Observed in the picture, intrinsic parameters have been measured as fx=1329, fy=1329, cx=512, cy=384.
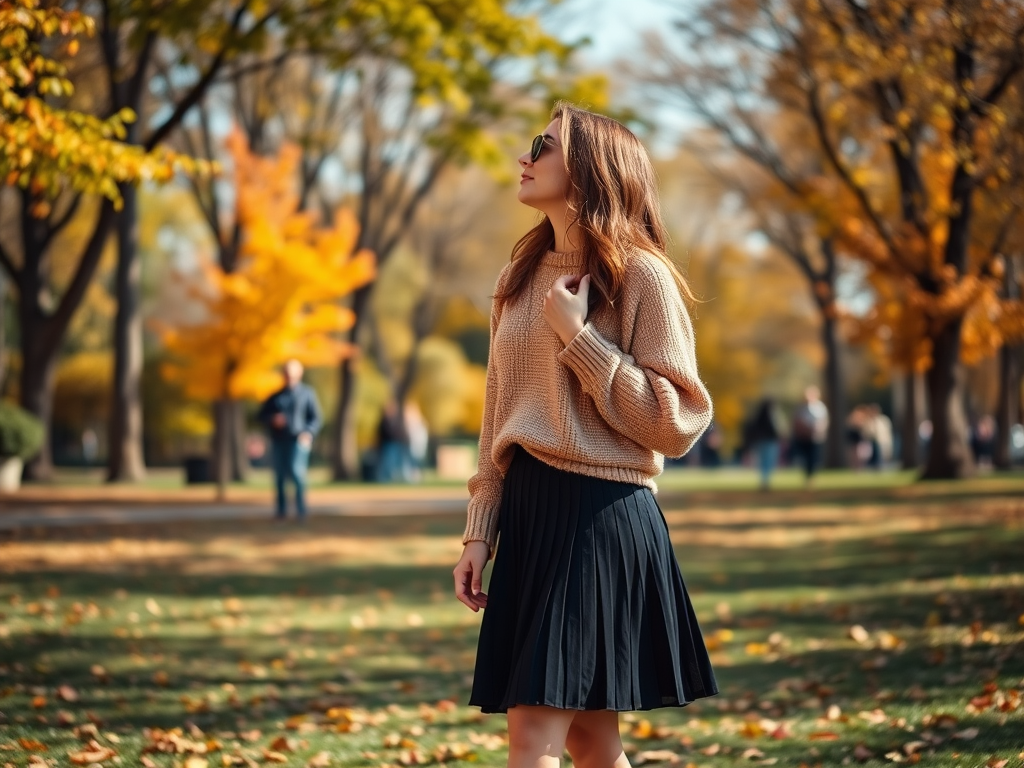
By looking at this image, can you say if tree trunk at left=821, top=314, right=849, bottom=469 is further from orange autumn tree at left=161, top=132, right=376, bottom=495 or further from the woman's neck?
the woman's neck

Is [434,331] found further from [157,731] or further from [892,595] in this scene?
[157,731]

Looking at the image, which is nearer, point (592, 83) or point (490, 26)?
point (490, 26)

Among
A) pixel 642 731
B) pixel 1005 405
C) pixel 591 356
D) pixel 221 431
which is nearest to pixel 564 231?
pixel 591 356

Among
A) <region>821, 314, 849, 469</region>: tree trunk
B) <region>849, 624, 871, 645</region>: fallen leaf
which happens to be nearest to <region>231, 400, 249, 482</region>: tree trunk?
<region>821, 314, 849, 469</region>: tree trunk

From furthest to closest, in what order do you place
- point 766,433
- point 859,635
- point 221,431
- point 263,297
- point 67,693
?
point 221,431
point 766,433
point 263,297
point 859,635
point 67,693

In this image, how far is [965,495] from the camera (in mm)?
19516

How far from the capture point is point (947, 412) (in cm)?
2305

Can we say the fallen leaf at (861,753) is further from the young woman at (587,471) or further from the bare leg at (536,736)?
the bare leg at (536,736)

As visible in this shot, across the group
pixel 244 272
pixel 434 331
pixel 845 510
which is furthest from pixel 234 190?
pixel 434 331

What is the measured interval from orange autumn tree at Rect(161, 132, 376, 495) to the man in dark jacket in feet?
20.4

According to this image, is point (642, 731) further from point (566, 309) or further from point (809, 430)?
point (809, 430)

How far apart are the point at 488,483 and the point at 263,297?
66.9ft

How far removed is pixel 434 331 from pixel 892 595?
158 feet

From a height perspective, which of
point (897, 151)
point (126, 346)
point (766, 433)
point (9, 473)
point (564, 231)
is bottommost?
point (9, 473)
